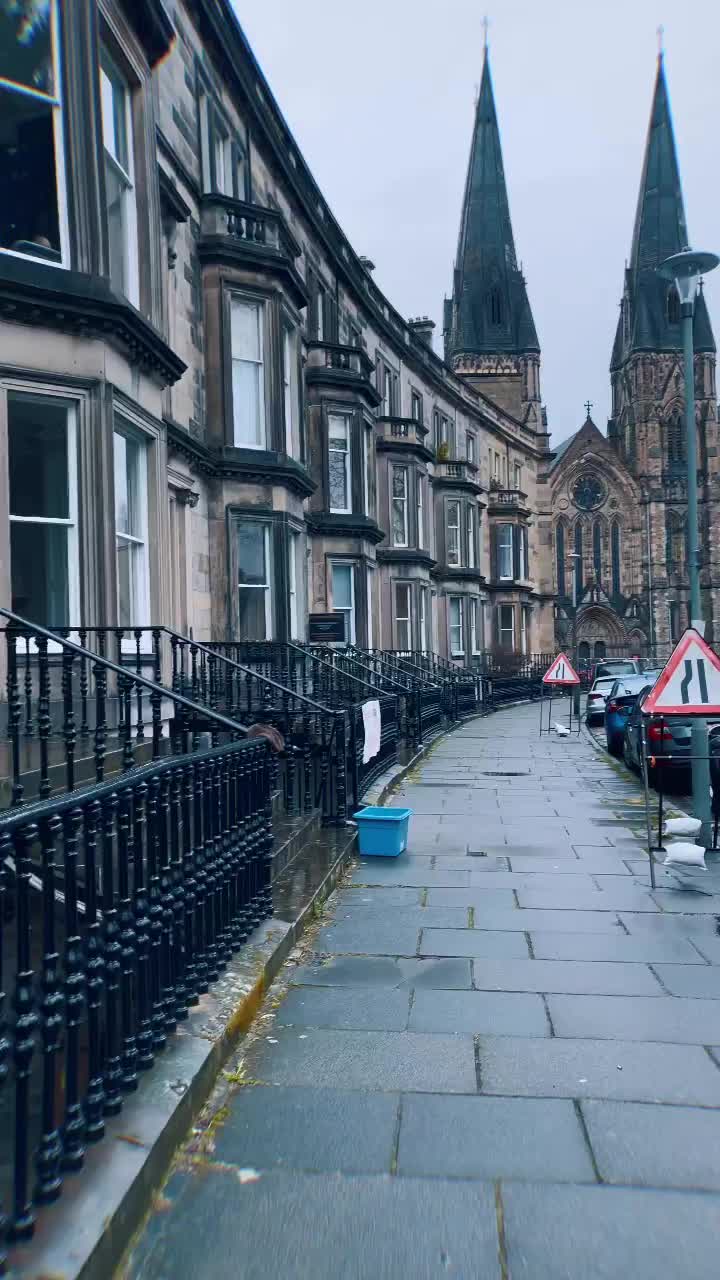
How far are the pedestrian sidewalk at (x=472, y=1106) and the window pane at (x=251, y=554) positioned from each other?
31.2 ft

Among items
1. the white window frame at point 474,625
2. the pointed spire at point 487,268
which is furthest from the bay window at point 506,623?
the pointed spire at point 487,268

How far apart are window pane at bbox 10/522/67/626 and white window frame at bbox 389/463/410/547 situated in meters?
23.3

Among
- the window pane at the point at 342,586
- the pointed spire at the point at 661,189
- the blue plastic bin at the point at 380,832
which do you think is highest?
the pointed spire at the point at 661,189

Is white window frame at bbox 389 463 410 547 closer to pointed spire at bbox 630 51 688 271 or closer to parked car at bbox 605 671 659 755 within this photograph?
parked car at bbox 605 671 659 755

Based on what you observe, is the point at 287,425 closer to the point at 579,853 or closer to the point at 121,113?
the point at 121,113

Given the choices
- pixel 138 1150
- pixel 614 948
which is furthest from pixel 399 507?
pixel 138 1150

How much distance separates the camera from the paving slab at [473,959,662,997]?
18.5 feet

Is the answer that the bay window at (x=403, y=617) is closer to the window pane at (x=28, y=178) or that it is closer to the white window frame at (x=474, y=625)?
the white window frame at (x=474, y=625)

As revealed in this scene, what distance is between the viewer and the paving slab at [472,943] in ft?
20.8

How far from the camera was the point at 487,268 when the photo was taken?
72.6 metres

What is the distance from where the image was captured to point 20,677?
860 cm

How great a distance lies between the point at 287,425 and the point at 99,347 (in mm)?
8728

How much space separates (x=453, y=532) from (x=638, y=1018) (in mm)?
36501

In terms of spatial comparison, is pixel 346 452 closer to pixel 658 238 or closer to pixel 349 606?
pixel 349 606
